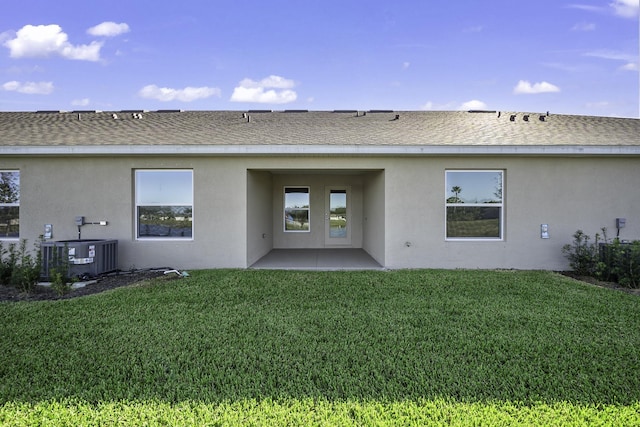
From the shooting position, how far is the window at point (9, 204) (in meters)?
8.46

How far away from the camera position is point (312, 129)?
9898 mm

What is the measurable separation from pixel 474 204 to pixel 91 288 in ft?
28.0

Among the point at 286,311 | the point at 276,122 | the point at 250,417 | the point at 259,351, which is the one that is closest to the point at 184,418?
the point at 250,417

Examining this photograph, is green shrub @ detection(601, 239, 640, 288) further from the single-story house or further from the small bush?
the single-story house

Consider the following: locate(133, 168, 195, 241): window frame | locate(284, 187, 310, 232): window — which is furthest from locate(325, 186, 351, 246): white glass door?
locate(133, 168, 195, 241): window frame

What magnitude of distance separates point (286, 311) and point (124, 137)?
6.57 metres

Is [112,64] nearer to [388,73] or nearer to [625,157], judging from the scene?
[388,73]

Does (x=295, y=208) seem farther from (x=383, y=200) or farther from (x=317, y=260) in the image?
(x=383, y=200)

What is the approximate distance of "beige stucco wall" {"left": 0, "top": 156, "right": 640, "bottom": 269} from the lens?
27.5 feet

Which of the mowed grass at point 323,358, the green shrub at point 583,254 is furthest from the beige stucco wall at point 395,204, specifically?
the mowed grass at point 323,358

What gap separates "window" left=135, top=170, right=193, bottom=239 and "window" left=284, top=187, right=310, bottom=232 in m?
4.60

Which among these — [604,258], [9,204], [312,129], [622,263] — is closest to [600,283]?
[622,263]

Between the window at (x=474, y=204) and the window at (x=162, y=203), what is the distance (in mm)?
6376

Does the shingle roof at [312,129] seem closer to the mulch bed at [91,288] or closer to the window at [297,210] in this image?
the window at [297,210]
